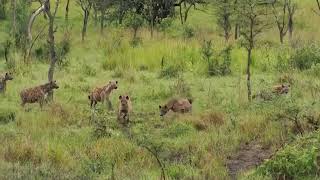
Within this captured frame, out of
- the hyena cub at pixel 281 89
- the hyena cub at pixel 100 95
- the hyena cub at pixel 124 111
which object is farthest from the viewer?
the hyena cub at pixel 281 89

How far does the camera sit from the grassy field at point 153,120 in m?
9.00

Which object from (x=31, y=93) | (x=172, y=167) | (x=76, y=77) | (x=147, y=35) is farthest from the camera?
(x=147, y=35)

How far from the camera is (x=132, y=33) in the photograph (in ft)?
80.1

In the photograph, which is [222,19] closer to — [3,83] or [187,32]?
[187,32]

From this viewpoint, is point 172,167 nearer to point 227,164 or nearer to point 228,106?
point 227,164

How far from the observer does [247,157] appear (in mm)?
10109

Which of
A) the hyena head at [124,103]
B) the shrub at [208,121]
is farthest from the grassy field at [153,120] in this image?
the hyena head at [124,103]

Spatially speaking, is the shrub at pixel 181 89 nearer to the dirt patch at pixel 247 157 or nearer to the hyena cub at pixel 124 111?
the hyena cub at pixel 124 111

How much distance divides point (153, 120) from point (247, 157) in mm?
2704

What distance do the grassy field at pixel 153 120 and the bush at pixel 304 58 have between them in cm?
61

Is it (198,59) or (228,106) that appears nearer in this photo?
(228,106)

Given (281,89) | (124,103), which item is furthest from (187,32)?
(124,103)

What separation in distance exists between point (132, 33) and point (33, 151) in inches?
598

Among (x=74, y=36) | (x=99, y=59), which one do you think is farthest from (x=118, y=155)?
(x=74, y=36)
